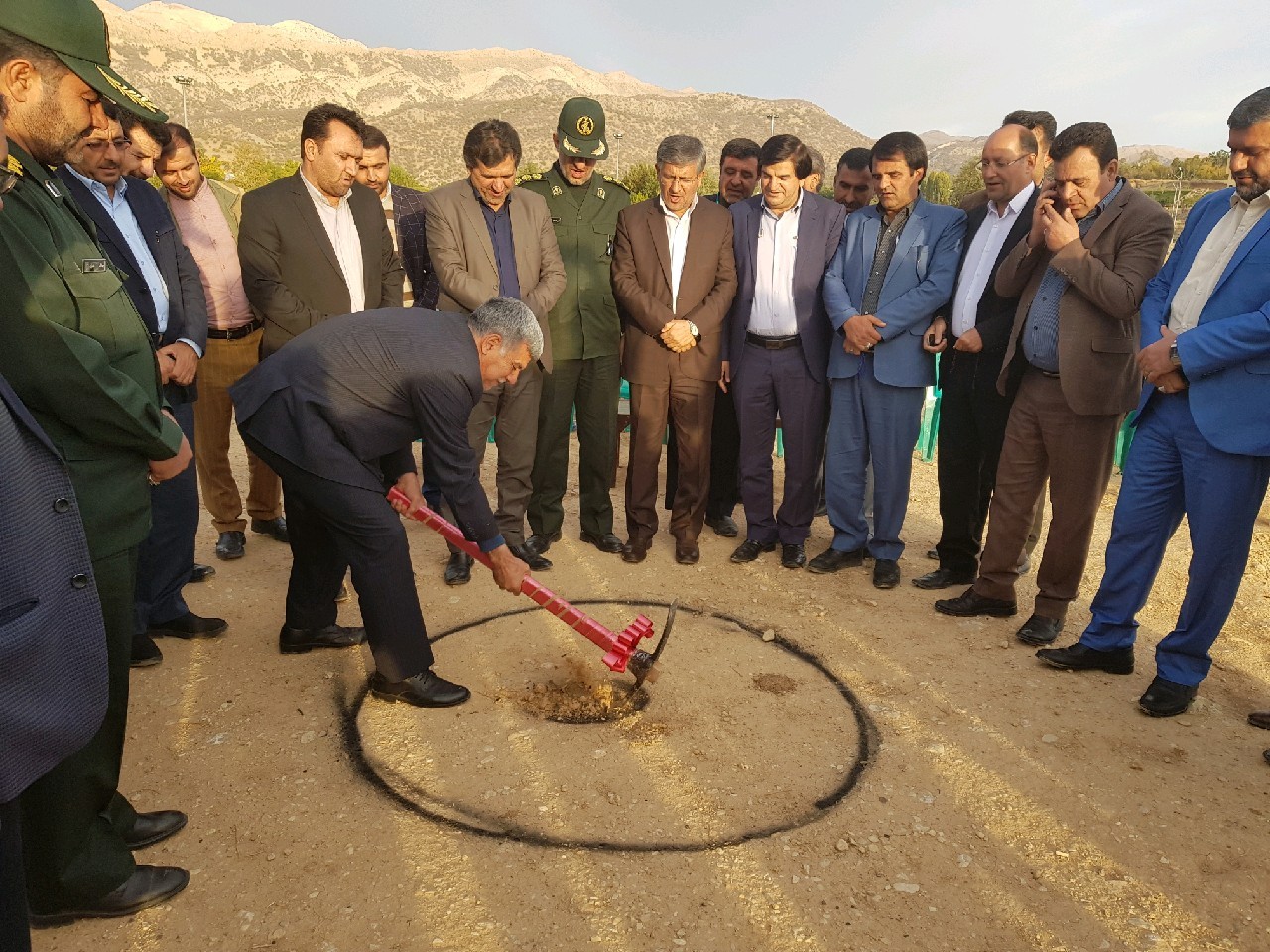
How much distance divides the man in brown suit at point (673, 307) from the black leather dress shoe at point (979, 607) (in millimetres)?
1558

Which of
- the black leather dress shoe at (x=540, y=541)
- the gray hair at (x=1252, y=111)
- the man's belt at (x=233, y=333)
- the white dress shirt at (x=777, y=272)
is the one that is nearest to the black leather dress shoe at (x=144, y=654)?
the man's belt at (x=233, y=333)

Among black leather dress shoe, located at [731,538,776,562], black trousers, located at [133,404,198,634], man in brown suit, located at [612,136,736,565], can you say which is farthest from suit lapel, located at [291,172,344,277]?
black leather dress shoe, located at [731,538,776,562]

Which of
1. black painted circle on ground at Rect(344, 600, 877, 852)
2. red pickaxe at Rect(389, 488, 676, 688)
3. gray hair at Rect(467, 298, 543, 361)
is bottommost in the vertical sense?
black painted circle on ground at Rect(344, 600, 877, 852)

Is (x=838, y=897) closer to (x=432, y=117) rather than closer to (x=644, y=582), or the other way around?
(x=644, y=582)

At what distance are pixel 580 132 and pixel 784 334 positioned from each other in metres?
1.73

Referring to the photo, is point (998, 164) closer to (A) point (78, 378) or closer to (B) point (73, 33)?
(B) point (73, 33)

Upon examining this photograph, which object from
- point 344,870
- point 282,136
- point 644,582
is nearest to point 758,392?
point 644,582

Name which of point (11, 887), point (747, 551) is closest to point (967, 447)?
point (747, 551)

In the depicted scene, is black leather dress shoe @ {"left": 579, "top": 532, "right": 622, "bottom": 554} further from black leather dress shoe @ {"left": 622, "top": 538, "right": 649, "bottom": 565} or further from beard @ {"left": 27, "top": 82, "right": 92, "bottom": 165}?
beard @ {"left": 27, "top": 82, "right": 92, "bottom": 165}

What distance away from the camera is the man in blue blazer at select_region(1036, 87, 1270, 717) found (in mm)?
3451

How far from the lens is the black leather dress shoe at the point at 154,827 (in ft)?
9.55

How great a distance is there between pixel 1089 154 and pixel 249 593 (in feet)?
16.0

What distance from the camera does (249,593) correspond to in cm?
495

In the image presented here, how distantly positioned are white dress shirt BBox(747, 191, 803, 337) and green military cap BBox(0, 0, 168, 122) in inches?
140
